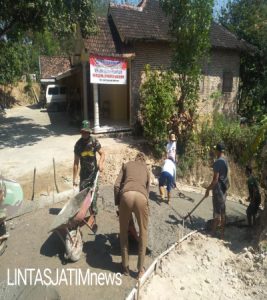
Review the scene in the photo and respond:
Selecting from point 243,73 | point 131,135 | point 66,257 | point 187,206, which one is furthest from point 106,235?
point 243,73

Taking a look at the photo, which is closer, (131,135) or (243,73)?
(131,135)

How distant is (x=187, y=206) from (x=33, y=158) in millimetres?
5472

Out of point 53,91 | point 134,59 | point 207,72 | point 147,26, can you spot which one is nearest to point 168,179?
point 134,59

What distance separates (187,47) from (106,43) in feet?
12.8

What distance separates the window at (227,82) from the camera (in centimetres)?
1765

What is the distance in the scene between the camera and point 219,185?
22.5 ft

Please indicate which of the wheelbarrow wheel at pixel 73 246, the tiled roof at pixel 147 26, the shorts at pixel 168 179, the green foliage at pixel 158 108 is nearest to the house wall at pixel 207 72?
the tiled roof at pixel 147 26

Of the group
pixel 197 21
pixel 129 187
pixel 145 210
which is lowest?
pixel 145 210

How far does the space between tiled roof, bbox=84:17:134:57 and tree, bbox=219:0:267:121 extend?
7746mm

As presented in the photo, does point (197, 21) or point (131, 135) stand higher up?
point (197, 21)

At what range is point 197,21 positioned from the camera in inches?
480

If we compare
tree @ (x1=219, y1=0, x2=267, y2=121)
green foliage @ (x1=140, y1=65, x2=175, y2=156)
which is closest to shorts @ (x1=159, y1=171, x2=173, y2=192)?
green foliage @ (x1=140, y1=65, x2=175, y2=156)

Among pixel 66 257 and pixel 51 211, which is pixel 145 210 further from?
pixel 51 211

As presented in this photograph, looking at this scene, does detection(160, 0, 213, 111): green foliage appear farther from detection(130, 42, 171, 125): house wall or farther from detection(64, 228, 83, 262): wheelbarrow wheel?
detection(64, 228, 83, 262): wheelbarrow wheel
